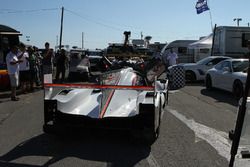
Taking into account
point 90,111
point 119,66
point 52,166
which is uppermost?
point 119,66

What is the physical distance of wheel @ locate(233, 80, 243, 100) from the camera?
11090 mm

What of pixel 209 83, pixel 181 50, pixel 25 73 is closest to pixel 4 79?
pixel 25 73

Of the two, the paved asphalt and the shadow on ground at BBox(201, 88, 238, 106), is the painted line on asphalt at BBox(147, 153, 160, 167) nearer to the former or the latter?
the paved asphalt

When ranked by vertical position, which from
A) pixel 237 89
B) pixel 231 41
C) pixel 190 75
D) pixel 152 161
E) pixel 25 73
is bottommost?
pixel 152 161

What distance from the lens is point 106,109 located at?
566cm

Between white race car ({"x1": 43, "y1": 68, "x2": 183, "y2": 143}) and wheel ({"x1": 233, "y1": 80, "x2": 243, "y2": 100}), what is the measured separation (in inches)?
233

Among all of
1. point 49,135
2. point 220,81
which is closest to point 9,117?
point 49,135

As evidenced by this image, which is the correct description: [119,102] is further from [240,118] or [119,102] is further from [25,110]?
[25,110]

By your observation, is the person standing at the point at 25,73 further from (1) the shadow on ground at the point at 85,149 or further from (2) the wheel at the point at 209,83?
(2) the wheel at the point at 209,83

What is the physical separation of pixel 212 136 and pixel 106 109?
2075mm

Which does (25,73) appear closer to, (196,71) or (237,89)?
(237,89)

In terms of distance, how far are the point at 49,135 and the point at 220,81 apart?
8245mm

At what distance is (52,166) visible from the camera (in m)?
4.61

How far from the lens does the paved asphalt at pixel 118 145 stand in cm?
482
